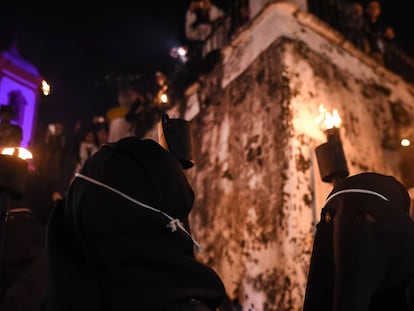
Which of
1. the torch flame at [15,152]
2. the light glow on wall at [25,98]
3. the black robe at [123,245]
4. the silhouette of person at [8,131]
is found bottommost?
the black robe at [123,245]

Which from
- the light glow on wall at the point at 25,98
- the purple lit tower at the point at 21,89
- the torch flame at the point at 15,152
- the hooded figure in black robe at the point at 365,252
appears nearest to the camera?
the hooded figure in black robe at the point at 365,252

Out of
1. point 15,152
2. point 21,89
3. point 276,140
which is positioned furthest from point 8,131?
point 21,89

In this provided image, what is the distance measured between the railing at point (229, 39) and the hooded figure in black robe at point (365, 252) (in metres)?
4.38

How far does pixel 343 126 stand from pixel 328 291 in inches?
135

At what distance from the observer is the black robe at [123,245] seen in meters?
1.45

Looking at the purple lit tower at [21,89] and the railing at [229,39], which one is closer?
the railing at [229,39]

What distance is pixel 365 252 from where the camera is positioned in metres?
2.01

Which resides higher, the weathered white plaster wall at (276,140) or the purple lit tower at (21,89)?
the purple lit tower at (21,89)

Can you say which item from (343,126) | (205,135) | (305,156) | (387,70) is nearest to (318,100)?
(343,126)

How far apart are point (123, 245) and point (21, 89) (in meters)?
10.1

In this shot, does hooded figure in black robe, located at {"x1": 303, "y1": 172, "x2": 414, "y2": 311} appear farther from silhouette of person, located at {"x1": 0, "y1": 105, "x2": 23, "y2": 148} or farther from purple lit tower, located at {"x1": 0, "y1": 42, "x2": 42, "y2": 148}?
purple lit tower, located at {"x1": 0, "y1": 42, "x2": 42, "y2": 148}

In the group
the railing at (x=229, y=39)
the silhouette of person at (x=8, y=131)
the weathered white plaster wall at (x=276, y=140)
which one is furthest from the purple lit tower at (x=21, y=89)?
the weathered white plaster wall at (x=276, y=140)

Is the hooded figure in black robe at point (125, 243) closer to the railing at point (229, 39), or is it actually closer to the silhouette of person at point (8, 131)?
the silhouette of person at point (8, 131)

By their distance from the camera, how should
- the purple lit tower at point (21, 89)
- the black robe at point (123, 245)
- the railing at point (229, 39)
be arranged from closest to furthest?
the black robe at point (123, 245) < the railing at point (229, 39) < the purple lit tower at point (21, 89)
